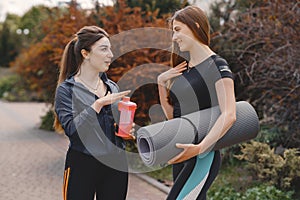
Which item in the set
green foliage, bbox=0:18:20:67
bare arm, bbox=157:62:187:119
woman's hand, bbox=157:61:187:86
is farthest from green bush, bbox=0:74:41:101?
woman's hand, bbox=157:61:187:86

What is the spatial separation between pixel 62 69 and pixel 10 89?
80.0ft

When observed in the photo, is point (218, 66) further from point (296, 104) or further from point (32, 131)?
point (32, 131)

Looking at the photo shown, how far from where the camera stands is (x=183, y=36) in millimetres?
2379

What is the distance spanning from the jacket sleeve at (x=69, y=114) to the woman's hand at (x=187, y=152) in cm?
62

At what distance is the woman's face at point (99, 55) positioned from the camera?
2717 millimetres

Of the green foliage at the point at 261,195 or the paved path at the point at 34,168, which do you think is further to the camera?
the paved path at the point at 34,168

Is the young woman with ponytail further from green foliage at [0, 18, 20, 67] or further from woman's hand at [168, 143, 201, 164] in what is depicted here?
green foliage at [0, 18, 20, 67]

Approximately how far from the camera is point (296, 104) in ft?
19.3

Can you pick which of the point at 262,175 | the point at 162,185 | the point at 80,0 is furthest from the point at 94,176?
the point at 80,0

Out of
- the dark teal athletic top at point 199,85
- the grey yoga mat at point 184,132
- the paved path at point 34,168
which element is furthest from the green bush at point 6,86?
the grey yoga mat at point 184,132

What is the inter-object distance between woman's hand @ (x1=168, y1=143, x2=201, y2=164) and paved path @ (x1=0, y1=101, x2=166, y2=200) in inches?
132

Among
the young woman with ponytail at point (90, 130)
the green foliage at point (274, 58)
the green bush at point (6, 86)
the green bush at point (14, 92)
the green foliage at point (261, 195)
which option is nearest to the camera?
the young woman with ponytail at point (90, 130)

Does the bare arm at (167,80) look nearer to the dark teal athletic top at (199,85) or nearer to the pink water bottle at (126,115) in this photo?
the dark teal athletic top at (199,85)

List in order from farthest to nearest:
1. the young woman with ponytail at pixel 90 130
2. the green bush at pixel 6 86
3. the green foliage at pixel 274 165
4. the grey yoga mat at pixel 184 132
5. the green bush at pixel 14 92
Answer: the green bush at pixel 6 86, the green bush at pixel 14 92, the green foliage at pixel 274 165, the young woman with ponytail at pixel 90 130, the grey yoga mat at pixel 184 132
